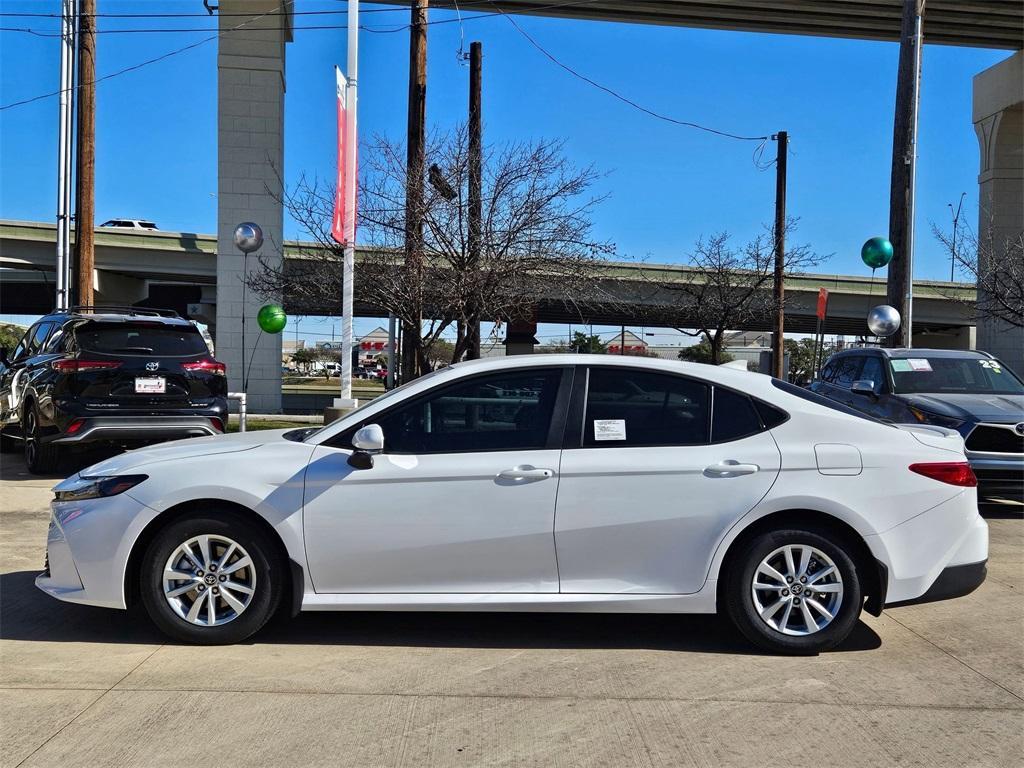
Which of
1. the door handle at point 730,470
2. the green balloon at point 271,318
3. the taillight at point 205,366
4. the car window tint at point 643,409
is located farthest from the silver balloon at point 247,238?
the door handle at point 730,470

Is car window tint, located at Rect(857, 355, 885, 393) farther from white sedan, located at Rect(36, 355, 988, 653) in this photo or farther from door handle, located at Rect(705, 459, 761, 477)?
door handle, located at Rect(705, 459, 761, 477)

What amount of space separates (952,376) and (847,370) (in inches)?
58.3

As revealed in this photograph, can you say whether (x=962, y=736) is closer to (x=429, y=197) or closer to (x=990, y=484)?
(x=990, y=484)

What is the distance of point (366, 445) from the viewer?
467 centimetres

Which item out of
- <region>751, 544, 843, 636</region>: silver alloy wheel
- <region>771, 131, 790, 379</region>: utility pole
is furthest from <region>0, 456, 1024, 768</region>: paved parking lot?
<region>771, 131, 790, 379</region>: utility pole

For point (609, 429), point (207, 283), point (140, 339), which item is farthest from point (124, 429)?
point (207, 283)

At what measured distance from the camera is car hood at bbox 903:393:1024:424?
9250mm

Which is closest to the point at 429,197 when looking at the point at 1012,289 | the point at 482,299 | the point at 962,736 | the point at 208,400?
the point at 482,299

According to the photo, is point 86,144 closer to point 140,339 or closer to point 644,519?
point 140,339

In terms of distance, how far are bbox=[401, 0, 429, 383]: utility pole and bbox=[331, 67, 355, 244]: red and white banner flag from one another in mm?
1273

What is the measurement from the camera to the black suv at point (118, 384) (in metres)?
9.66

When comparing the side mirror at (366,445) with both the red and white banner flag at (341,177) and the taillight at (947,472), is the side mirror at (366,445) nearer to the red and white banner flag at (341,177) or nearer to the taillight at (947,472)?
the taillight at (947,472)

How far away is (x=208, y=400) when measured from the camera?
33.8 feet

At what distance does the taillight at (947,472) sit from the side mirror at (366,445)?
286 cm
